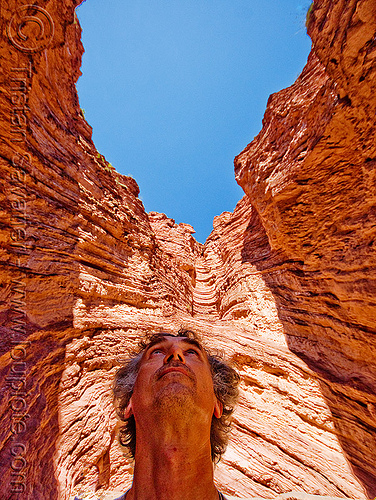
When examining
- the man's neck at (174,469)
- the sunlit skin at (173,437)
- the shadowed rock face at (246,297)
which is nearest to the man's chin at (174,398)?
the sunlit skin at (173,437)

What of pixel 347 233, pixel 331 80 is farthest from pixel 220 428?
pixel 331 80

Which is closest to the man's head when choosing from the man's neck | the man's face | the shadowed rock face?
the man's face

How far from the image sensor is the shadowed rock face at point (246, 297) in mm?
4285

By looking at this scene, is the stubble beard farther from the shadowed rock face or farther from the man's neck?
the shadowed rock face

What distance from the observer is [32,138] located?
6.13 metres

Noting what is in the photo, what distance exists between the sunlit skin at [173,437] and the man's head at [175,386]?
0.5 inches

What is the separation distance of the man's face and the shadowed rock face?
6.32 ft

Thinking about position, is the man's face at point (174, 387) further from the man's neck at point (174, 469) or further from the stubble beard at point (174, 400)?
the man's neck at point (174, 469)

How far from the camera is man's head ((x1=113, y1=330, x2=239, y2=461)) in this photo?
124 inches

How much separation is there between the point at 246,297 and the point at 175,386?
7.42 meters

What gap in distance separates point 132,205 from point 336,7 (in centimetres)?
974

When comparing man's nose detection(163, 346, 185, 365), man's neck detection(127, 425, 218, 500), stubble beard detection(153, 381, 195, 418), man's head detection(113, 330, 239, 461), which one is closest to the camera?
man's neck detection(127, 425, 218, 500)

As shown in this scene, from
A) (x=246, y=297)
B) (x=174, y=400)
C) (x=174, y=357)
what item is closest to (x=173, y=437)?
(x=174, y=400)

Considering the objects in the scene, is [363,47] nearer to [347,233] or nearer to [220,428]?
[347,233]
